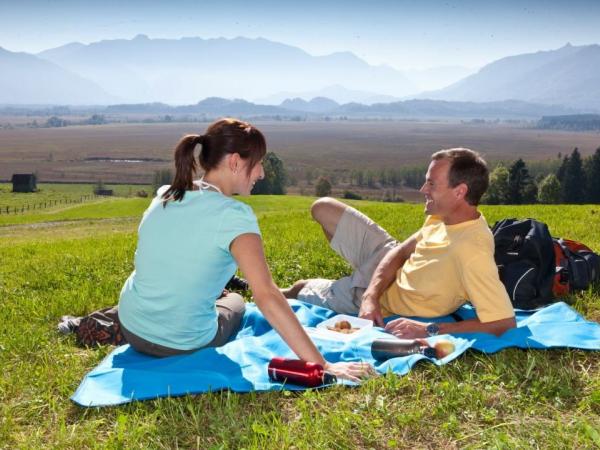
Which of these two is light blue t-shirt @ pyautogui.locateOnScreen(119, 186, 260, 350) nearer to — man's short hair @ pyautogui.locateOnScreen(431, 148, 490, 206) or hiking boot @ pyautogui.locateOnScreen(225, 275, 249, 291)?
man's short hair @ pyautogui.locateOnScreen(431, 148, 490, 206)

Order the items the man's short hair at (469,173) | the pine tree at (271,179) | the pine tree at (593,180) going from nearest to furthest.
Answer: the man's short hair at (469,173) < the pine tree at (593,180) < the pine tree at (271,179)

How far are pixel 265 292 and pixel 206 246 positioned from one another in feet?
1.79

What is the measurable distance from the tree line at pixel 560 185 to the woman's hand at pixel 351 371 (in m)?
66.1

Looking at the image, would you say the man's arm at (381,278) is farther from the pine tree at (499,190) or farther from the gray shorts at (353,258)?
the pine tree at (499,190)

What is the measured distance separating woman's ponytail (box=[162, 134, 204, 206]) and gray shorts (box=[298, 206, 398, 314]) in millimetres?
2668

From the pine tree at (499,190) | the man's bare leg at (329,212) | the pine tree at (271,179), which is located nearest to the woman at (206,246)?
the man's bare leg at (329,212)

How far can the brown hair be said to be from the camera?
163 inches

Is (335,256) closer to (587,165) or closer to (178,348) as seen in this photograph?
(178,348)

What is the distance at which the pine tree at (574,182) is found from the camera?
71.8 meters

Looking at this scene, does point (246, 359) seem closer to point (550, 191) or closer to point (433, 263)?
point (433, 263)

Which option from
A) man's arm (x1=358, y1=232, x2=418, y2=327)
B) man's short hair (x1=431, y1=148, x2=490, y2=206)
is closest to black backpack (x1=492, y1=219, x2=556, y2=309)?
man's arm (x1=358, y1=232, x2=418, y2=327)

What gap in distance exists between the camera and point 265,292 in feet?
13.2

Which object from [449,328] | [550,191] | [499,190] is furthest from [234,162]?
[550,191]

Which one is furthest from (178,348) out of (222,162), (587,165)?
(587,165)
